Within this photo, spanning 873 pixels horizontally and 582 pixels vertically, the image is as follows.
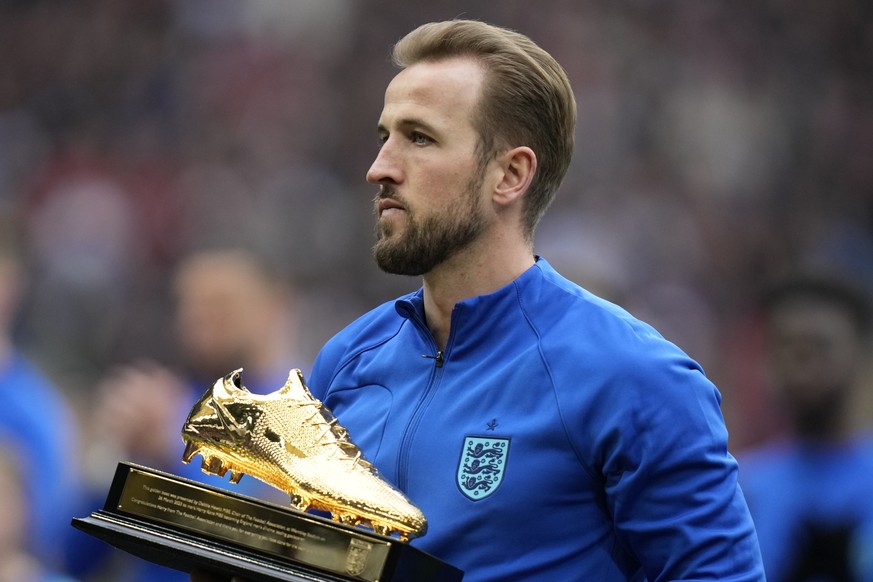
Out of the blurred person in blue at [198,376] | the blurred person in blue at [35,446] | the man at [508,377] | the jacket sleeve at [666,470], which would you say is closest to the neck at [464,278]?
the man at [508,377]

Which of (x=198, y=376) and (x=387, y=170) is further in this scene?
(x=198, y=376)

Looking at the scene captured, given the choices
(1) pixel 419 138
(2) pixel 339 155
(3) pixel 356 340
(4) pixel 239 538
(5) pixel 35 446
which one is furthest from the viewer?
(2) pixel 339 155

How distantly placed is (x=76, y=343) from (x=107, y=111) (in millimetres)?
3186

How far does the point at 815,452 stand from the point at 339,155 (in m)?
7.91

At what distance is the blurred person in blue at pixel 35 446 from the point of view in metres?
5.29

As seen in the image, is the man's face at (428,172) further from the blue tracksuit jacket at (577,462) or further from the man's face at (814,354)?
the man's face at (814,354)

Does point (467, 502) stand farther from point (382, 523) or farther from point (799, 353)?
point (799, 353)

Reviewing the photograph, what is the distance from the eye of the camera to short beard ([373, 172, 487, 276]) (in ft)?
8.13

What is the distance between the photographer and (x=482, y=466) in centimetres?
229

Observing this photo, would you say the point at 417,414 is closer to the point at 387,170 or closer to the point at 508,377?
the point at 508,377

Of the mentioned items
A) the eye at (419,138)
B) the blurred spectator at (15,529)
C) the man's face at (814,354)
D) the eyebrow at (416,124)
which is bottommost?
the blurred spectator at (15,529)

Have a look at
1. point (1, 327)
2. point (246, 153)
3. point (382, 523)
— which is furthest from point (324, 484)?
point (246, 153)

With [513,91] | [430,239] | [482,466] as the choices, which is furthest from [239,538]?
[513,91]

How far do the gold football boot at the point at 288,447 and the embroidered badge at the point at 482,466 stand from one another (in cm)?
13
